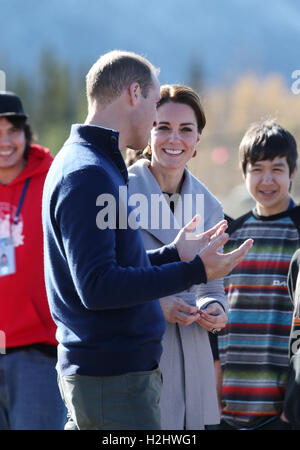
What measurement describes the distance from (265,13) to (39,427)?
167358 mm

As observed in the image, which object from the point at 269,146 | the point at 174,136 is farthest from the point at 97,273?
the point at 269,146

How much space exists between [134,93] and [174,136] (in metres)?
0.78

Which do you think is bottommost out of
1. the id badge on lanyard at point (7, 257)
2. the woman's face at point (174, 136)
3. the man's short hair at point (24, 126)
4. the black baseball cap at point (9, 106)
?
the id badge on lanyard at point (7, 257)

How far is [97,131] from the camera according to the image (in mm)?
2166

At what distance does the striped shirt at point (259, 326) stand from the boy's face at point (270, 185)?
0.23ft

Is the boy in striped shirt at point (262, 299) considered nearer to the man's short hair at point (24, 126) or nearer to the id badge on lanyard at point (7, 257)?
the id badge on lanyard at point (7, 257)

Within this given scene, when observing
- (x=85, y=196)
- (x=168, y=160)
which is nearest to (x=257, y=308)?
(x=168, y=160)

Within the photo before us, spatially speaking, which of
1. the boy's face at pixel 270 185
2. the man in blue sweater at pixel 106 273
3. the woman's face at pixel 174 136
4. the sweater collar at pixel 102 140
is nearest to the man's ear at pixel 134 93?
the man in blue sweater at pixel 106 273

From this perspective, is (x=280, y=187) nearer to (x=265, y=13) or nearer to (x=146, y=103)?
(x=146, y=103)

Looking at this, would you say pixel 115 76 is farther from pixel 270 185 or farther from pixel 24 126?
pixel 24 126

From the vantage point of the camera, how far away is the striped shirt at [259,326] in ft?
10.9

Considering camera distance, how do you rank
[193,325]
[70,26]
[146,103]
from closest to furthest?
[146,103] < [193,325] < [70,26]

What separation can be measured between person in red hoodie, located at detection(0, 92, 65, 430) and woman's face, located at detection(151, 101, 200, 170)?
925 millimetres

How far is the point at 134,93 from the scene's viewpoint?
2273mm
